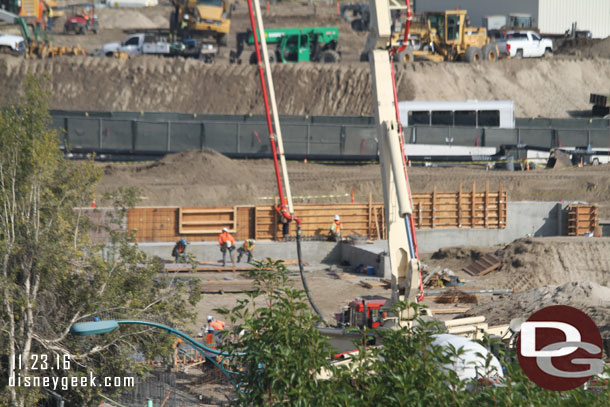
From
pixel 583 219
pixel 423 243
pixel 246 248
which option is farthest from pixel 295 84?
pixel 246 248

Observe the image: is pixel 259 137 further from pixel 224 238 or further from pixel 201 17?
pixel 201 17

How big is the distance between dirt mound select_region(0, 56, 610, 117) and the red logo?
46574 mm

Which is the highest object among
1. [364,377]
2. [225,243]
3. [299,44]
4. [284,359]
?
[299,44]

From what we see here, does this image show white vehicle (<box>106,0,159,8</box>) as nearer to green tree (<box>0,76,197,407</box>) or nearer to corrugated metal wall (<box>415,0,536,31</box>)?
corrugated metal wall (<box>415,0,536,31</box>)

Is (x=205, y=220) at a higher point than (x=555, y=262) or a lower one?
higher

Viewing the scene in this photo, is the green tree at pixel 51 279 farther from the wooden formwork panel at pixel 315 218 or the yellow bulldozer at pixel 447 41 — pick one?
the yellow bulldozer at pixel 447 41

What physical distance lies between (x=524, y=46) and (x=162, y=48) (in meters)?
26.4

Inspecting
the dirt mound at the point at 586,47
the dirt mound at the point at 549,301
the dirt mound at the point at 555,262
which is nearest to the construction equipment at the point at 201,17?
the dirt mound at the point at 586,47

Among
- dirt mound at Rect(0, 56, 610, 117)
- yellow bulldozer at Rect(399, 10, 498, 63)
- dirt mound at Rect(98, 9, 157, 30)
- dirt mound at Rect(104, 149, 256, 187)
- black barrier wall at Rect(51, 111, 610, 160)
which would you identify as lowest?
dirt mound at Rect(104, 149, 256, 187)

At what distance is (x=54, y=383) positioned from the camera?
14734 mm

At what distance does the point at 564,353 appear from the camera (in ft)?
27.3

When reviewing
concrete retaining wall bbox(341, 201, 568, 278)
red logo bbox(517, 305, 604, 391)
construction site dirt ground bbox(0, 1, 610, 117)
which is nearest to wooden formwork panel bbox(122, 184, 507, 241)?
concrete retaining wall bbox(341, 201, 568, 278)

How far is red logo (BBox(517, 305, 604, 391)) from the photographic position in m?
8.20

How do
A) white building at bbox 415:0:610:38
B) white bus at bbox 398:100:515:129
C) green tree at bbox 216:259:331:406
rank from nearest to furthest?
1. green tree at bbox 216:259:331:406
2. white bus at bbox 398:100:515:129
3. white building at bbox 415:0:610:38
